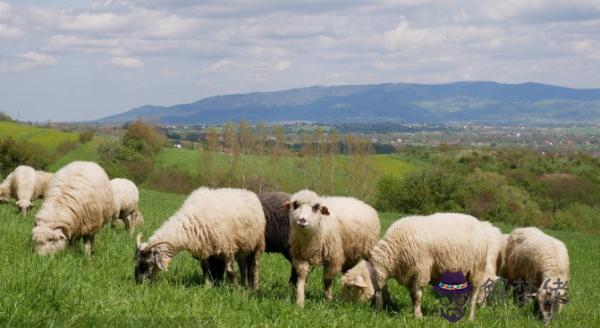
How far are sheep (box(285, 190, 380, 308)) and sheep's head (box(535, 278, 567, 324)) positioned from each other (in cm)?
319

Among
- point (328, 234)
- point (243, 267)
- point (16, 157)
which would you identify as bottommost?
point (16, 157)

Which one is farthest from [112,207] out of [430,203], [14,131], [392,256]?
[14,131]

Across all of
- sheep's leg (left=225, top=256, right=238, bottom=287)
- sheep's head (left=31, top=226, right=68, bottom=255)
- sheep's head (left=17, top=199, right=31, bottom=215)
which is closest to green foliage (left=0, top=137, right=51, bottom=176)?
sheep's head (left=17, top=199, right=31, bottom=215)

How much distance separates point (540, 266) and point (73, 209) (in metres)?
9.48

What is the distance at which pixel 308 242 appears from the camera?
36.7 feet

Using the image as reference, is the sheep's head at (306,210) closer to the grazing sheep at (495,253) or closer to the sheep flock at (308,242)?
the sheep flock at (308,242)

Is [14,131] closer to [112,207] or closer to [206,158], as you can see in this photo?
[206,158]

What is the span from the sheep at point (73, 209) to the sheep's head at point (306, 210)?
448 cm

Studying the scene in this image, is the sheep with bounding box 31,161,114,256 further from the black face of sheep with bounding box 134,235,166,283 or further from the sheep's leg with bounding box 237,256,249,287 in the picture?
the sheep's leg with bounding box 237,256,249,287

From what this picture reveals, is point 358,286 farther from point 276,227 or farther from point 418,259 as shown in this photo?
point 276,227

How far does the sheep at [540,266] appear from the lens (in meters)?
11.9

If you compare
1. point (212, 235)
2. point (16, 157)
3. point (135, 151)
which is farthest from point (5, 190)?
point (135, 151)

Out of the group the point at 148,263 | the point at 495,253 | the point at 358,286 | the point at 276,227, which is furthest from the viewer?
the point at 495,253

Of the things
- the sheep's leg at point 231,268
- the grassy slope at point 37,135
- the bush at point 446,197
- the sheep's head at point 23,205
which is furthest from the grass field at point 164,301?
the grassy slope at point 37,135
